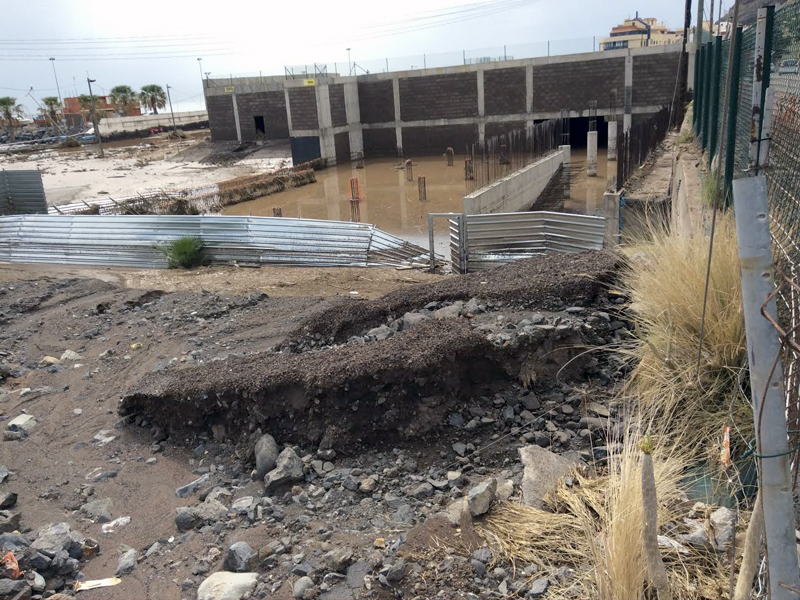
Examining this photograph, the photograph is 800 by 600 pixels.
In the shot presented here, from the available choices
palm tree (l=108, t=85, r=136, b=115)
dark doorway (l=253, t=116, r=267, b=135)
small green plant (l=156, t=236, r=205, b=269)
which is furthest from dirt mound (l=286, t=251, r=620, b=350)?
palm tree (l=108, t=85, r=136, b=115)

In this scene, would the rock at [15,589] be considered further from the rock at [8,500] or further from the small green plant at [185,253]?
the small green plant at [185,253]

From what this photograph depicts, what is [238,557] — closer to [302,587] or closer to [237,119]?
[302,587]

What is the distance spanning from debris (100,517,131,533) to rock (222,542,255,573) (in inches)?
54.3

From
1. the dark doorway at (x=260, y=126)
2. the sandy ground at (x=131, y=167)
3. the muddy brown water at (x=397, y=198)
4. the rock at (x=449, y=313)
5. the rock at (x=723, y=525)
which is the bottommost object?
the muddy brown water at (x=397, y=198)

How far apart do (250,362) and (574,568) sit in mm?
4012

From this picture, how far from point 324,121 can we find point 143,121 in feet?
145

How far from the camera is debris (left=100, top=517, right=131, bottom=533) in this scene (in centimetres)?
473

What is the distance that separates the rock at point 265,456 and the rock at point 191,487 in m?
0.45

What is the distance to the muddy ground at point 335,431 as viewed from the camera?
3.81 metres

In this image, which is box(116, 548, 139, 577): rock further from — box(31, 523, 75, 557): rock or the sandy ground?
the sandy ground

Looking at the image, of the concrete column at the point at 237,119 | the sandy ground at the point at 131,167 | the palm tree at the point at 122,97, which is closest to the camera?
the sandy ground at the point at 131,167

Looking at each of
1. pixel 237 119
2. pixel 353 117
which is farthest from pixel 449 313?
pixel 237 119

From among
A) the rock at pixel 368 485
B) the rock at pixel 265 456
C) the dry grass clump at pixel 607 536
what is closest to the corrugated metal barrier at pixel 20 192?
the rock at pixel 265 456

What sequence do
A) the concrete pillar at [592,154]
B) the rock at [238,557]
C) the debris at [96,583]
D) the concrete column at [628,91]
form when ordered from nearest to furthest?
1. the rock at [238,557]
2. the debris at [96,583]
3. the concrete pillar at [592,154]
4. the concrete column at [628,91]
